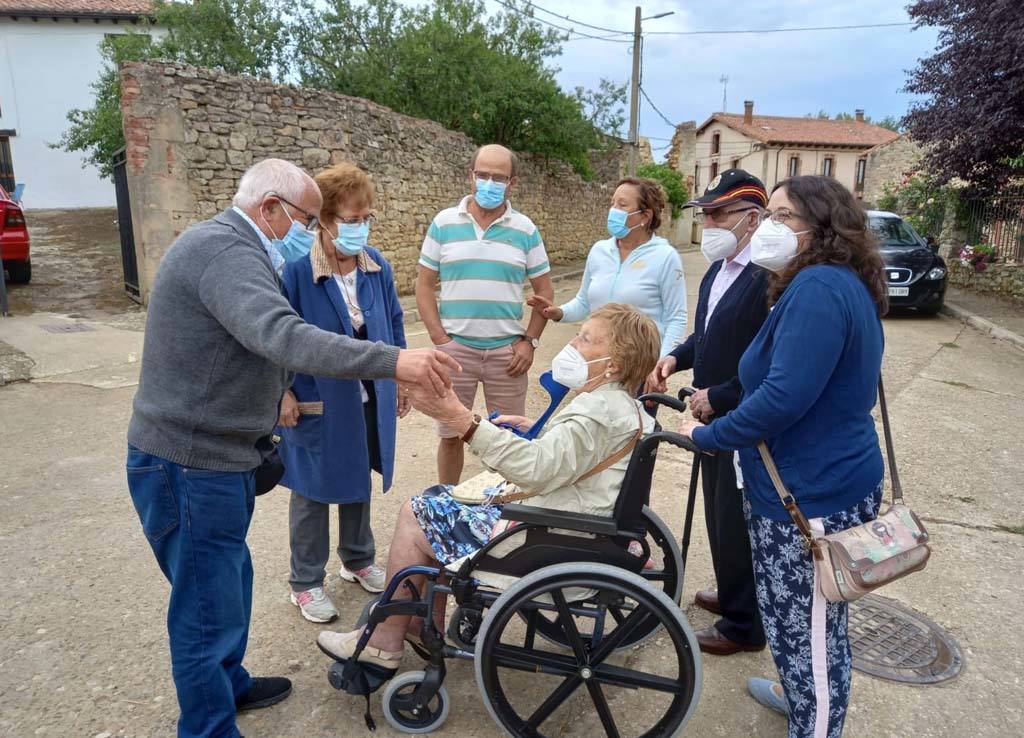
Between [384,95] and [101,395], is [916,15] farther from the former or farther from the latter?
[101,395]

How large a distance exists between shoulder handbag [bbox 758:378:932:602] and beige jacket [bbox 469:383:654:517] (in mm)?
535

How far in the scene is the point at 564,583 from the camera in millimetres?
2135

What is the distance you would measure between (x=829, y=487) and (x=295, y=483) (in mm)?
2061

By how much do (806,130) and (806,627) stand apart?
167 feet

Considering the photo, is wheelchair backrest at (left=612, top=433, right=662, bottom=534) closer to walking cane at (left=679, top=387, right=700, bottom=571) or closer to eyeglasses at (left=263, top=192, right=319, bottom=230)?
walking cane at (left=679, top=387, right=700, bottom=571)

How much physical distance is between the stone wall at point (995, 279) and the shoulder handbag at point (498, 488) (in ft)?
44.1

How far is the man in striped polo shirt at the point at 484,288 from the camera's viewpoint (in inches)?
146

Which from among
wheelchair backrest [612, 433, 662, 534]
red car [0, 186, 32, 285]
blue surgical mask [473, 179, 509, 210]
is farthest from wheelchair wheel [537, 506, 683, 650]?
red car [0, 186, 32, 285]

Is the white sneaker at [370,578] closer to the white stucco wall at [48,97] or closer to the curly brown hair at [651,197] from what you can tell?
the curly brown hair at [651,197]

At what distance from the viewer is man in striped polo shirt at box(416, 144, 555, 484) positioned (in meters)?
3.71

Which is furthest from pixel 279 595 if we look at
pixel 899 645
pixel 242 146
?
pixel 242 146

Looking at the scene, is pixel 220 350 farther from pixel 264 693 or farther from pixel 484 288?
pixel 484 288

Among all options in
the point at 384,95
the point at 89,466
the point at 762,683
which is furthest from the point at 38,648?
the point at 384,95

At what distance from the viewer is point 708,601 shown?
10.5 ft
